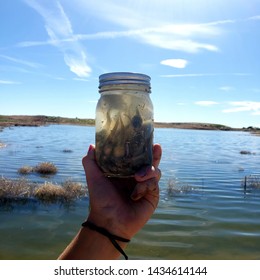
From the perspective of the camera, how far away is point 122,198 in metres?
2.88

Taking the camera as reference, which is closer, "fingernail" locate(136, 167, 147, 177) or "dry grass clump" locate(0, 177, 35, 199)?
"fingernail" locate(136, 167, 147, 177)

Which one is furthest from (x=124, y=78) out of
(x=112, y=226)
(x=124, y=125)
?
(x=112, y=226)

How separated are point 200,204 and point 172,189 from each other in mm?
2326

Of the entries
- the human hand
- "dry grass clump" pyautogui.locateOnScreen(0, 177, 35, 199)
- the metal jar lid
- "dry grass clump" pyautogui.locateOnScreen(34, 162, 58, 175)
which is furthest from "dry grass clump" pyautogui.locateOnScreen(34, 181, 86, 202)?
the metal jar lid

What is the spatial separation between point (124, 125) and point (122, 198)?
1.80 feet

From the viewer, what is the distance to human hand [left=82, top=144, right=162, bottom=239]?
275 cm

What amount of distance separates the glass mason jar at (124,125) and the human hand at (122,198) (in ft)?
0.31

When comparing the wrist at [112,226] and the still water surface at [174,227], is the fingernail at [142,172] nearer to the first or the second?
the wrist at [112,226]

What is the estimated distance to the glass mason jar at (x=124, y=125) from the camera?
2766mm

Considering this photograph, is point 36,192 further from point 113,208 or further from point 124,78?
point 124,78

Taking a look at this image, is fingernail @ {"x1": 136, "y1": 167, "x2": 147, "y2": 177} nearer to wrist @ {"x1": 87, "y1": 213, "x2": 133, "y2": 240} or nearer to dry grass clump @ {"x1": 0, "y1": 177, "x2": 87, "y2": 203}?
wrist @ {"x1": 87, "y1": 213, "x2": 133, "y2": 240}

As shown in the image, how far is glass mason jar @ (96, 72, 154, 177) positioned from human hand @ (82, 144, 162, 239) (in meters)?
0.09

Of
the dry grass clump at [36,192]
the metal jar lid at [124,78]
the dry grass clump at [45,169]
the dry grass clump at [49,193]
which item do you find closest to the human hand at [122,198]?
the metal jar lid at [124,78]
